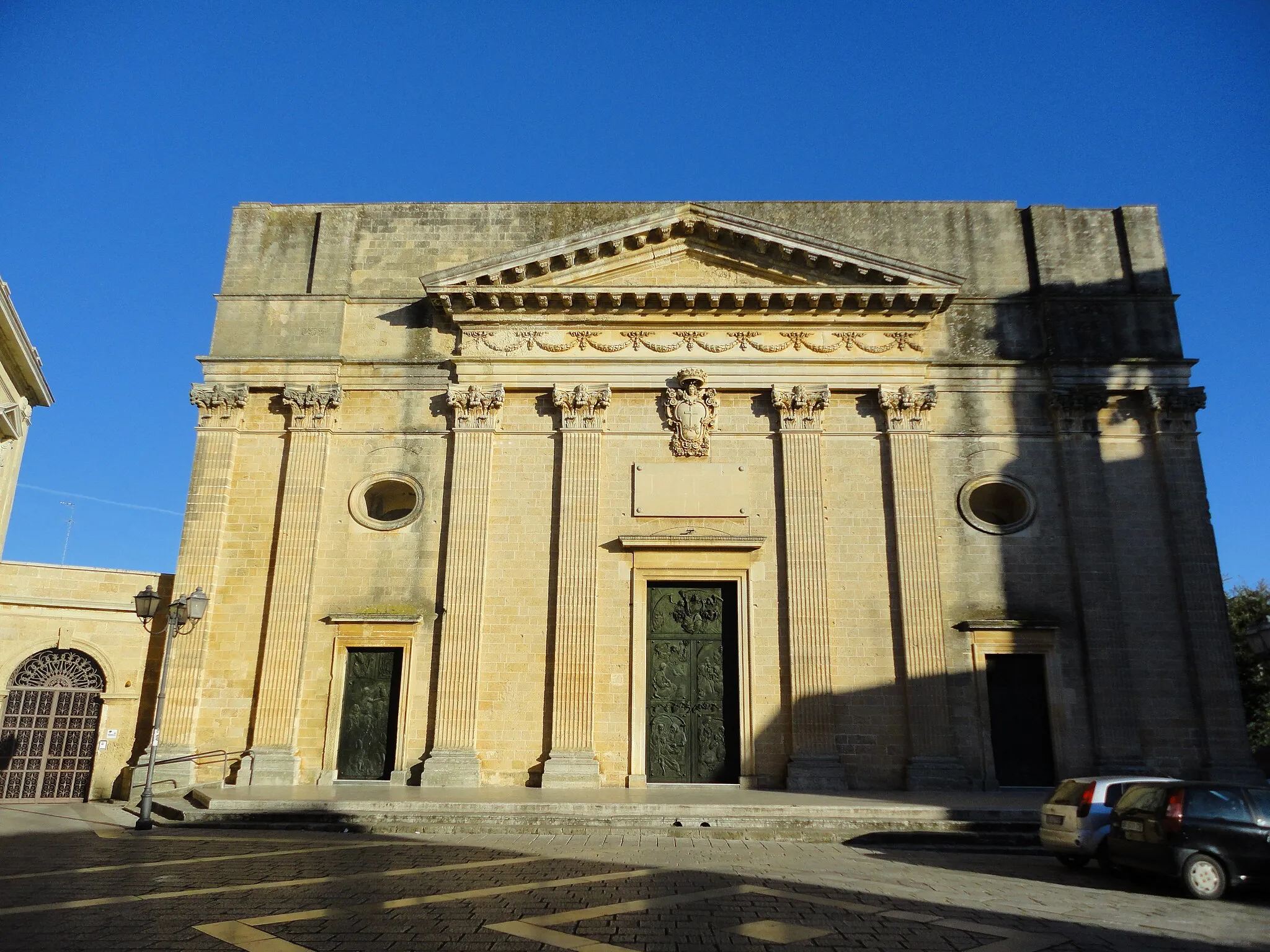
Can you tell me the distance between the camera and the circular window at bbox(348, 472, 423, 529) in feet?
59.6

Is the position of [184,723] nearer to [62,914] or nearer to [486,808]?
[486,808]

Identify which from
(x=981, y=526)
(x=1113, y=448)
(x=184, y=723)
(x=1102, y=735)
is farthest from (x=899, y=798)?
(x=184, y=723)

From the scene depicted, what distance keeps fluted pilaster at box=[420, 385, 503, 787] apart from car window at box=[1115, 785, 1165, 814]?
410 inches

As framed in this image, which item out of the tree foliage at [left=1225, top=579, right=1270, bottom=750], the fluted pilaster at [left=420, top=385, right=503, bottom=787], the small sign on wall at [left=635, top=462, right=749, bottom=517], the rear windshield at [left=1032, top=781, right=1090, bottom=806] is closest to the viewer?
the rear windshield at [left=1032, top=781, right=1090, bottom=806]

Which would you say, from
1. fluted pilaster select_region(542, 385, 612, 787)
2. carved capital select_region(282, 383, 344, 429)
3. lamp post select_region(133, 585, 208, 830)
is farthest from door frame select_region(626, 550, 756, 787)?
lamp post select_region(133, 585, 208, 830)

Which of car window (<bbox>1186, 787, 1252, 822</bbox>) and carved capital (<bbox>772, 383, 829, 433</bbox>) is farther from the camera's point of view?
carved capital (<bbox>772, 383, 829, 433</bbox>)

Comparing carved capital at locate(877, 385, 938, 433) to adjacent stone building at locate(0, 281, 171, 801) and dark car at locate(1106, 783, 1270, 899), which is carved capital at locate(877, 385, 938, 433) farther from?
adjacent stone building at locate(0, 281, 171, 801)

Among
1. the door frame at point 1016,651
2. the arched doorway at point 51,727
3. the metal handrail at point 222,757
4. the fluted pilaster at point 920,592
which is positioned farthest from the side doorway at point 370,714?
the door frame at point 1016,651

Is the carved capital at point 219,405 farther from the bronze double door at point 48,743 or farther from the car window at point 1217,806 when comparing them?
the car window at point 1217,806

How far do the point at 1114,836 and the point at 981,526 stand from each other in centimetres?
882

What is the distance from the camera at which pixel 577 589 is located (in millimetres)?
17266

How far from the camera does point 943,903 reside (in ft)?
26.1

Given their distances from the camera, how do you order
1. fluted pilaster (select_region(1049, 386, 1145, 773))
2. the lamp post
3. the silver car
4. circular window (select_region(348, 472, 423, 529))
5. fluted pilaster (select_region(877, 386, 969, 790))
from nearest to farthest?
1. the silver car
2. the lamp post
3. fluted pilaster (select_region(877, 386, 969, 790))
4. fluted pilaster (select_region(1049, 386, 1145, 773))
5. circular window (select_region(348, 472, 423, 529))

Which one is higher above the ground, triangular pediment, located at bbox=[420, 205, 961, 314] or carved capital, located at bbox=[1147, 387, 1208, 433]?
triangular pediment, located at bbox=[420, 205, 961, 314]
